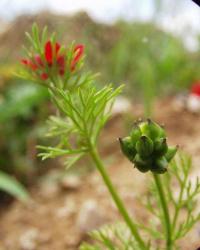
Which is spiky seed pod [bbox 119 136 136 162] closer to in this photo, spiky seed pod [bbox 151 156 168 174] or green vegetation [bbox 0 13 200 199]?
spiky seed pod [bbox 151 156 168 174]

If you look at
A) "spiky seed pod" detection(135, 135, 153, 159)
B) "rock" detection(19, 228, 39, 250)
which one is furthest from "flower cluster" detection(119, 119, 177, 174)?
"rock" detection(19, 228, 39, 250)

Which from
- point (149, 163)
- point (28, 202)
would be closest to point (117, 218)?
point (28, 202)

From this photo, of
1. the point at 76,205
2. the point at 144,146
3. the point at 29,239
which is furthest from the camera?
the point at 76,205

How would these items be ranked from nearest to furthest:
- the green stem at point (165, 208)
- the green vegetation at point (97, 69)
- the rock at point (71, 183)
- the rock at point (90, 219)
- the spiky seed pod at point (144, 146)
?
1. the spiky seed pod at point (144, 146)
2. the green stem at point (165, 208)
3. the rock at point (90, 219)
4. the rock at point (71, 183)
5. the green vegetation at point (97, 69)

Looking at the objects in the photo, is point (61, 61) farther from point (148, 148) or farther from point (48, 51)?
point (148, 148)

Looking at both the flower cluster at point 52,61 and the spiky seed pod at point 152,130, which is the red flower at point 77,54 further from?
the spiky seed pod at point 152,130

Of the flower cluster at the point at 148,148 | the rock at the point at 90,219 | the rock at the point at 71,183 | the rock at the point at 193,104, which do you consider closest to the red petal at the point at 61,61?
the flower cluster at the point at 148,148

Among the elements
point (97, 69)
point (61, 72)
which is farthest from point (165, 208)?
point (97, 69)
